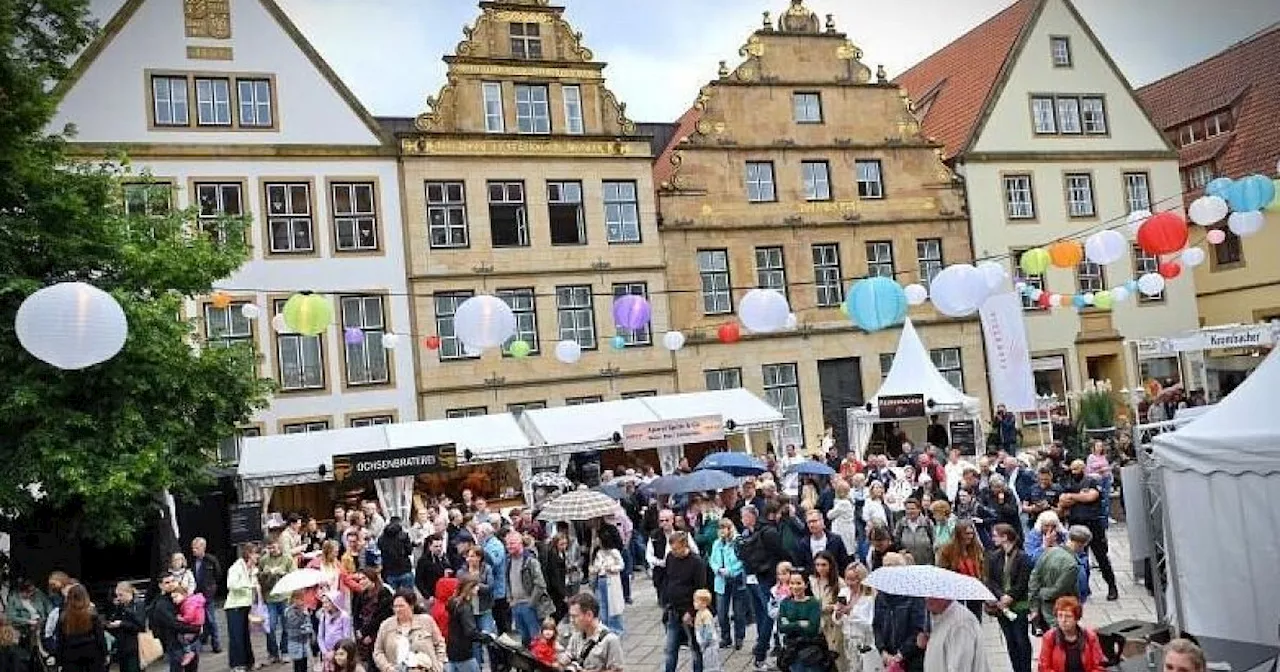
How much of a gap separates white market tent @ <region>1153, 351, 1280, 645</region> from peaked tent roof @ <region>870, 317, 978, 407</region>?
14.7m

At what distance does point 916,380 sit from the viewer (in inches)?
1000

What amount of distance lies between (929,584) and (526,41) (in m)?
22.7

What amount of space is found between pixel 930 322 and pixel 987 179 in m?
4.80

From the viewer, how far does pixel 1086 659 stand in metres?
7.51

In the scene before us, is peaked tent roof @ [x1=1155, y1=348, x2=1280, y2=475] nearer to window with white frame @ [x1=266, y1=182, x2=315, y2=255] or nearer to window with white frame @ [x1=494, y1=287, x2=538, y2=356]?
window with white frame @ [x1=494, y1=287, x2=538, y2=356]

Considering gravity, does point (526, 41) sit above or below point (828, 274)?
above

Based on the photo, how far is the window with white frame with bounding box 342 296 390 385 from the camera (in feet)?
84.7

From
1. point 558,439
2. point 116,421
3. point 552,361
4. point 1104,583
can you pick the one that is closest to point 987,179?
point 552,361

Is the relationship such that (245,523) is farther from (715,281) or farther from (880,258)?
(880,258)

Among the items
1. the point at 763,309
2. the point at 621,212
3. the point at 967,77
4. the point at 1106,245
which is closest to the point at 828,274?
the point at 621,212

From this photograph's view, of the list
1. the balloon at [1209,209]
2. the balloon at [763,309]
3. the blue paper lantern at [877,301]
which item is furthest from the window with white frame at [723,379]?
the balloon at [1209,209]

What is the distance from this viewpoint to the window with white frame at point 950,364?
3147 cm

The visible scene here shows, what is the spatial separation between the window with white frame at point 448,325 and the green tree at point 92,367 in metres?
9.23

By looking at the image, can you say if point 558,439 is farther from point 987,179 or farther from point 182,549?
point 987,179
